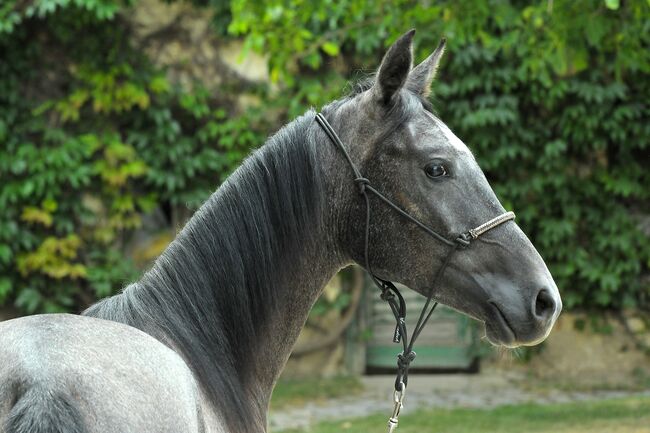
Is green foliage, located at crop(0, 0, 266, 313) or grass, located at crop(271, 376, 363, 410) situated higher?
green foliage, located at crop(0, 0, 266, 313)

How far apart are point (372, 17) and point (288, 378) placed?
3.74m

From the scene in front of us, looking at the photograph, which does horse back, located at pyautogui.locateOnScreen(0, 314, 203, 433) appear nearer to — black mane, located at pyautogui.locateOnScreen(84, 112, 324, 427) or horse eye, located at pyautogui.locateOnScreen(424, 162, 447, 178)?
black mane, located at pyautogui.locateOnScreen(84, 112, 324, 427)

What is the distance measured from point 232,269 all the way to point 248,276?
53 mm

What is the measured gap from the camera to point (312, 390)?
307 inches

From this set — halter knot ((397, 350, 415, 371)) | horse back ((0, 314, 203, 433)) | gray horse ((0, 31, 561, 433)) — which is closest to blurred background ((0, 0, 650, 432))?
halter knot ((397, 350, 415, 371))

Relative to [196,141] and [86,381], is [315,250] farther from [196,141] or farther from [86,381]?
[196,141]

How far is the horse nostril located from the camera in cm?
219

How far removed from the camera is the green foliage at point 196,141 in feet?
24.4

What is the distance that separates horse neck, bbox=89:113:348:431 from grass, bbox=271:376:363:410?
5.06 m

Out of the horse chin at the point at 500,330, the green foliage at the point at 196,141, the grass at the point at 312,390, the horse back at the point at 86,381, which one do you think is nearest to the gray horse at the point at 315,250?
the horse chin at the point at 500,330

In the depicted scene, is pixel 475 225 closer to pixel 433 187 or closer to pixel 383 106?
pixel 433 187

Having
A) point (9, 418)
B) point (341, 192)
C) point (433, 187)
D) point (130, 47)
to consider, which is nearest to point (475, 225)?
point (433, 187)

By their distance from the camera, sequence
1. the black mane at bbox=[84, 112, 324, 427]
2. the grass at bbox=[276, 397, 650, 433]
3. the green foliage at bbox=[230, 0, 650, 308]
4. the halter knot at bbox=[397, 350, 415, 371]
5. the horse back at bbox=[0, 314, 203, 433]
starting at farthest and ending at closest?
the green foliage at bbox=[230, 0, 650, 308], the grass at bbox=[276, 397, 650, 433], the halter knot at bbox=[397, 350, 415, 371], the black mane at bbox=[84, 112, 324, 427], the horse back at bbox=[0, 314, 203, 433]

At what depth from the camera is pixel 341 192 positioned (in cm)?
238
